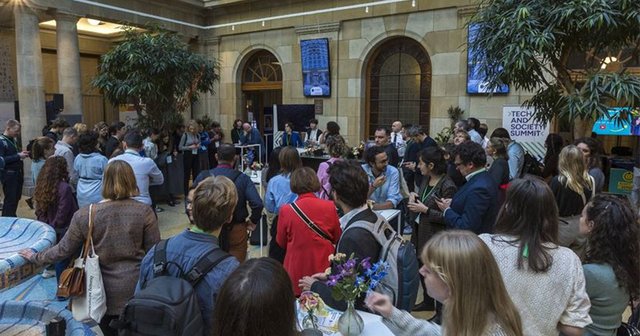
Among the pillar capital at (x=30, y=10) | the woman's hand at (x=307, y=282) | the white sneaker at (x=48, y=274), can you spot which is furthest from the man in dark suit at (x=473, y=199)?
the pillar capital at (x=30, y=10)

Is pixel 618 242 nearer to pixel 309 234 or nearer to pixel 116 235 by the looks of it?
pixel 309 234

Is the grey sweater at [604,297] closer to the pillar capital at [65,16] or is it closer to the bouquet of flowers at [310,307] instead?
the bouquet of flowers at [310,307]

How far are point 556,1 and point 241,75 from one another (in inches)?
399

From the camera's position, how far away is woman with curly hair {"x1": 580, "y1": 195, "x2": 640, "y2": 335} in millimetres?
1847

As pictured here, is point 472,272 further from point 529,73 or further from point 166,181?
point 166,181

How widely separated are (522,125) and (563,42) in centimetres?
382

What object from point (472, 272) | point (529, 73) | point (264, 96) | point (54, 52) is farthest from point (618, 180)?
point (54, 52)

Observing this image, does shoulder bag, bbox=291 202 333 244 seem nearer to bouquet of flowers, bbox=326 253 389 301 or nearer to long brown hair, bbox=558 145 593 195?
bouquet of flowers, bbox=326 253 389 301

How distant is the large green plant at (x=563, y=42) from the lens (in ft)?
13.6

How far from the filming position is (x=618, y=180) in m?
7.48

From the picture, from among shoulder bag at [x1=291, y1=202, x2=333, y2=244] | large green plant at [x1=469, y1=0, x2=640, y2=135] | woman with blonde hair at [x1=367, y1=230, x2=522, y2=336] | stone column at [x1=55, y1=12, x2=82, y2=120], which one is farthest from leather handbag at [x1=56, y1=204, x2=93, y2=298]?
stone column at [x1=55, y1=12, x2=82, y2=120]

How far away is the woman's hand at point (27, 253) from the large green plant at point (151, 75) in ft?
21.0

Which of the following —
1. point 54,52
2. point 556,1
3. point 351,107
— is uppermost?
point 54,52

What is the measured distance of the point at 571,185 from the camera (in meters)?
3.22
